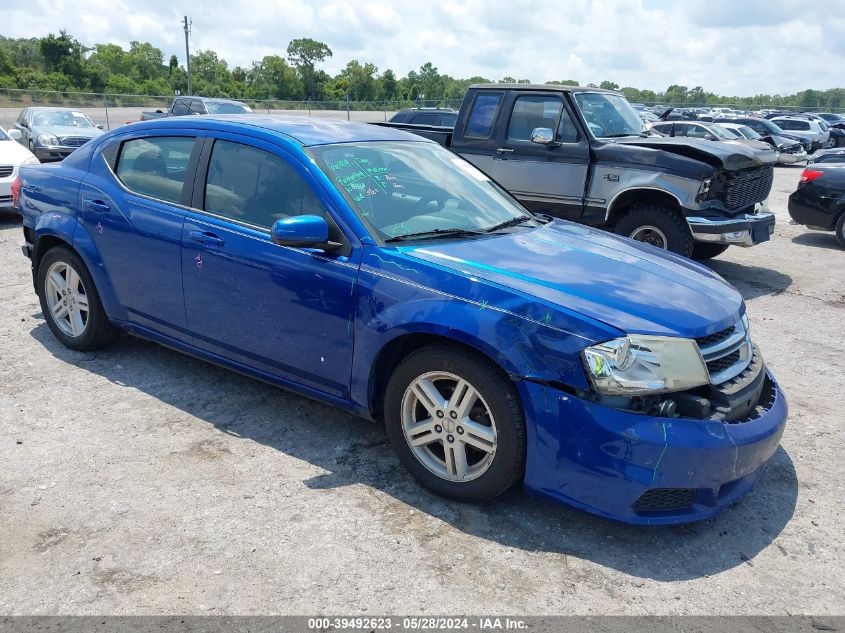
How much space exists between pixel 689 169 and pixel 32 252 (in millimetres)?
6093

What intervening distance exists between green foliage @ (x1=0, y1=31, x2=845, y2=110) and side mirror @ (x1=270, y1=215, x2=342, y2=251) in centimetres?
6191

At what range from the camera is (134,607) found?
9.03 feet

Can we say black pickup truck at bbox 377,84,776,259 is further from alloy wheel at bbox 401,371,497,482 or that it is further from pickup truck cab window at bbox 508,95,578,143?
alloy wheel at bbox 401,371,497,482

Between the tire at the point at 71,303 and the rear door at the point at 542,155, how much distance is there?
4.60 m

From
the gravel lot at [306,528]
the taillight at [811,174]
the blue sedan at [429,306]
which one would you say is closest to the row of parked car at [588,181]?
the taillight at [811,174]

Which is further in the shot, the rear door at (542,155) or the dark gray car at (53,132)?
the dark gray car at (53,132)

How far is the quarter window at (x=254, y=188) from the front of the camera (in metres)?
3.92

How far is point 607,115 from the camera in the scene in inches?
336

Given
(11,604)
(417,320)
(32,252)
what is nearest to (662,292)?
(417,320)

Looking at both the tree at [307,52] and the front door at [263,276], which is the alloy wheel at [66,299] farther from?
the tree at [307,52]

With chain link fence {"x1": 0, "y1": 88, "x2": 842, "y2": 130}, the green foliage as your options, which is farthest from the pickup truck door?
the green foliage

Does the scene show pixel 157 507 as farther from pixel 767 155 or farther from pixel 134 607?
pixel 767 155

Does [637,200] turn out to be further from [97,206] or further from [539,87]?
[97,206]

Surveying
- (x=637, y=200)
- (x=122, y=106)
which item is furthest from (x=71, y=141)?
(x=122, y=106)
